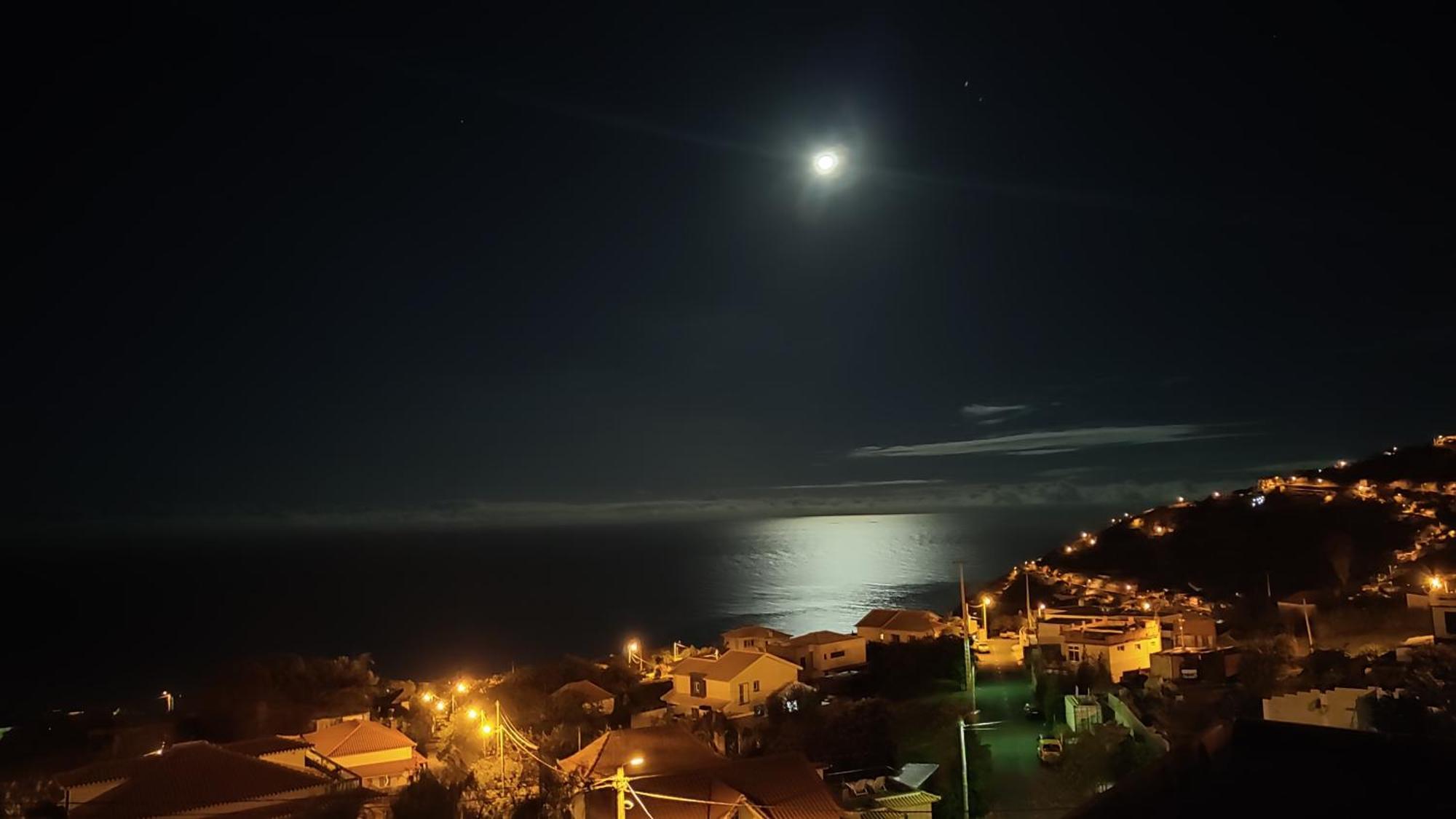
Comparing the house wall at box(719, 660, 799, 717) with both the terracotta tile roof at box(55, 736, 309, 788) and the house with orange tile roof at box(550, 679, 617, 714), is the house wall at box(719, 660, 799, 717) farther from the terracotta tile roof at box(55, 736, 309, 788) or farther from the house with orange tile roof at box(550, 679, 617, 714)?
the terracotta tile roof at box(55, 736, 309, 788)

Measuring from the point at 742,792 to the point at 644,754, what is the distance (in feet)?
7.43

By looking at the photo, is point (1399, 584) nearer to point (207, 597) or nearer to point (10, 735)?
point (10, 735)

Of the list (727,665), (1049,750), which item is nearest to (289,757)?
(727,665)

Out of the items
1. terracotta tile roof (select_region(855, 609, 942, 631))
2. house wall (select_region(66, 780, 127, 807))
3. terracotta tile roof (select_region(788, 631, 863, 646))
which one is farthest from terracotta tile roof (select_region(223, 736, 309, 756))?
terracotta tile roof (select_region(855, 609, 942, 631))

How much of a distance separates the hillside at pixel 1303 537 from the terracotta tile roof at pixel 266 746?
2374 centimetres

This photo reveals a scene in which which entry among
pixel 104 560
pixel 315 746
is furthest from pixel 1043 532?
pixel 104 560

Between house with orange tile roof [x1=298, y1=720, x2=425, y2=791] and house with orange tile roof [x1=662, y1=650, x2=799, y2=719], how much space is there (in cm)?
552

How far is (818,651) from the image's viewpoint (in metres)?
22.0

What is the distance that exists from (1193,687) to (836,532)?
578 ft

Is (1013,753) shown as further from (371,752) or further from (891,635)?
(891,635)

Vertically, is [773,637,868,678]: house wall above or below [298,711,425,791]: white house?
above

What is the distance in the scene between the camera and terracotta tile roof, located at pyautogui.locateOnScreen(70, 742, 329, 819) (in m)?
8.74

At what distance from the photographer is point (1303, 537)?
3519cm

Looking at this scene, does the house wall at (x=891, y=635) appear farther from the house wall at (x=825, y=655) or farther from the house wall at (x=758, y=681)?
the house wall at (x=758, y=681)
